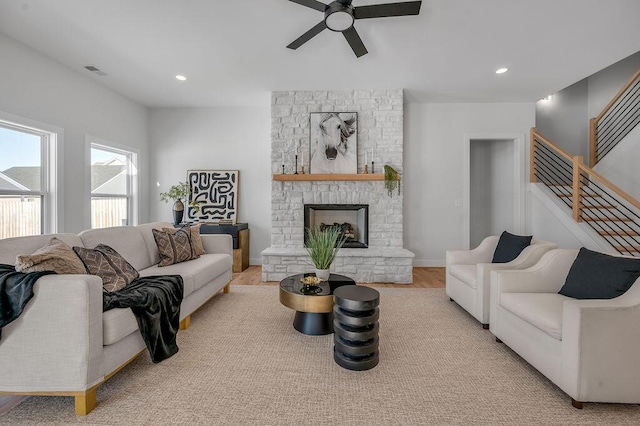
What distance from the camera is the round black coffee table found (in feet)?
8.01

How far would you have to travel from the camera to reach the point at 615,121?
5.05 m

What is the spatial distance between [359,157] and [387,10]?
8.29 feet

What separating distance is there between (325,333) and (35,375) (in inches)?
73.1

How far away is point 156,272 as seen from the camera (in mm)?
2840

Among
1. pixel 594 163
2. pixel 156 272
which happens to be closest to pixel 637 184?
pixel 594 163

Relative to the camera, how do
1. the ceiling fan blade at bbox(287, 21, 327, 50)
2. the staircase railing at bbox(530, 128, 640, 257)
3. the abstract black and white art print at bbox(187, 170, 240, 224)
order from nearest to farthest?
the ceiling fan blade at bbox(287, 21, 327, 50) < the staircase railing at bbox(530, 128, 640, 257) < the abstract black and white art print at bbox(187, 170, 240, 224)

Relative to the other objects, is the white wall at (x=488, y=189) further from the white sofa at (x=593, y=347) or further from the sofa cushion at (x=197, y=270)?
the sofa cushion at (x=197, y=270)

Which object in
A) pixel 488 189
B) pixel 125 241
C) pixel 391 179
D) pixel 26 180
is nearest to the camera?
pixel 125 241

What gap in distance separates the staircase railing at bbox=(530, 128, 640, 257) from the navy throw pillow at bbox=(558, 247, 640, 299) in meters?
2.26

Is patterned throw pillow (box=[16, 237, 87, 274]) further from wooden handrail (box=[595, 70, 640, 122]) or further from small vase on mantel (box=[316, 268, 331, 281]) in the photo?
wooden handrail (box=[595, 70, 640, 122])

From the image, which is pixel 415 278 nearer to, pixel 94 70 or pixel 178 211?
pixel 178 211

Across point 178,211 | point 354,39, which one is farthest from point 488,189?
point 178,211

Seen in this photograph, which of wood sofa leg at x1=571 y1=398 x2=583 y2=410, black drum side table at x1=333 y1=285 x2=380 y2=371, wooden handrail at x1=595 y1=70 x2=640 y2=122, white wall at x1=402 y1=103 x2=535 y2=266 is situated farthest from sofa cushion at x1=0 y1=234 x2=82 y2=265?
wooden handrail at x1=595 y1=70 x2=640 y2=122

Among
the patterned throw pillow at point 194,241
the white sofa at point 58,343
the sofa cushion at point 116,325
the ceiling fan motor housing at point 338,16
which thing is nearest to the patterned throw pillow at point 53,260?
the white sofa at point 58,343
